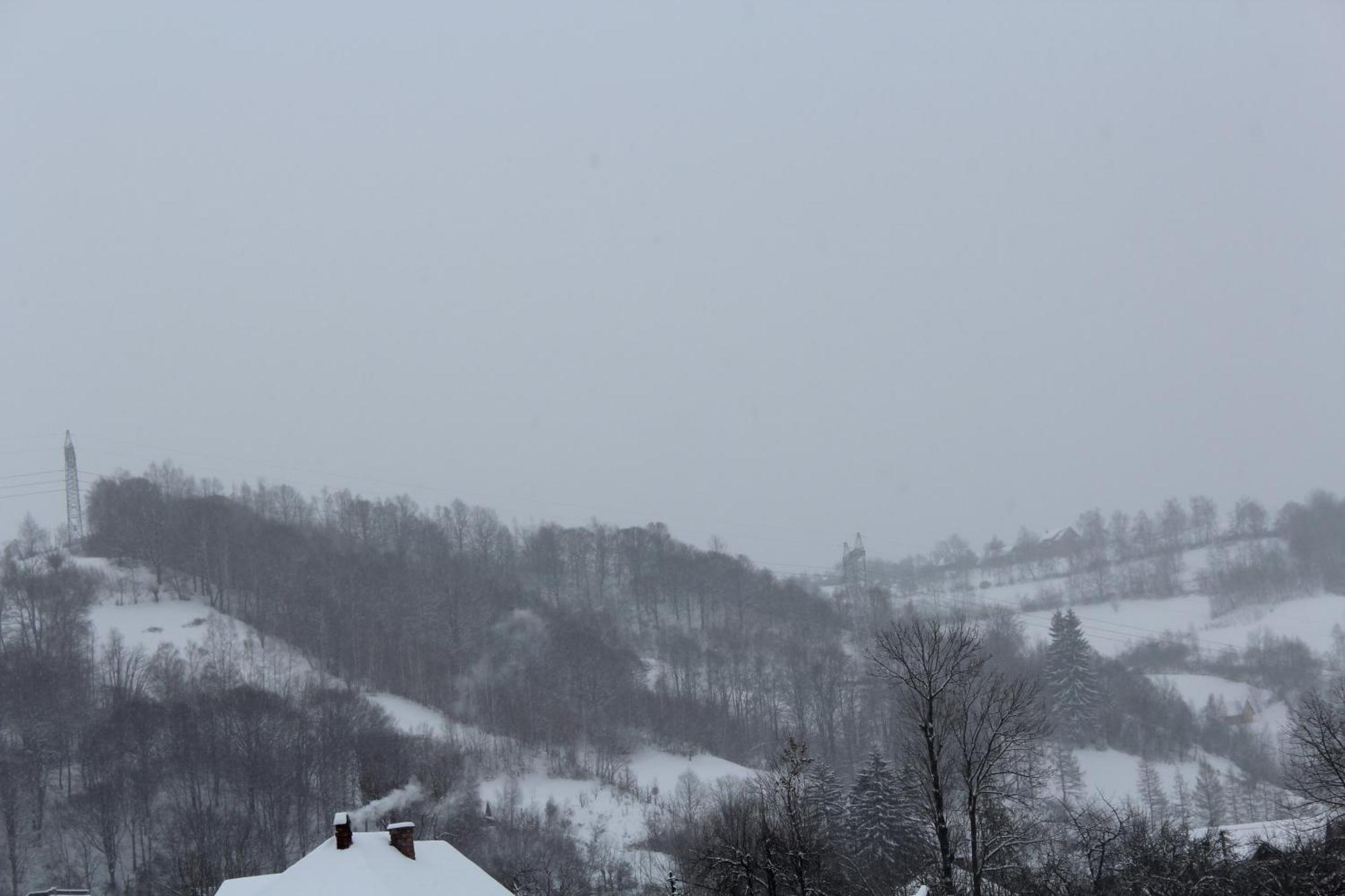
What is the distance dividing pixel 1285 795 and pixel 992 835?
50233 millimetres

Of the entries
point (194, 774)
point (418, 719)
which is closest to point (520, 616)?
point (418, 719)

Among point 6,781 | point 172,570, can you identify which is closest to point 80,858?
point 6,781

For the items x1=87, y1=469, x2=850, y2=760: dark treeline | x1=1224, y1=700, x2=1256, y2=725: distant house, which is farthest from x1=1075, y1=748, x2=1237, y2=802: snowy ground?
x1=87, y1=469, x2=850, y2=760: dark treeline

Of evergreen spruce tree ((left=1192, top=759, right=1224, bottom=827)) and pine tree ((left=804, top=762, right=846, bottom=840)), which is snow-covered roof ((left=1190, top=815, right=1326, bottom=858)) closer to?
pine tree ((left=804, top=762, right=846, bottom=840))

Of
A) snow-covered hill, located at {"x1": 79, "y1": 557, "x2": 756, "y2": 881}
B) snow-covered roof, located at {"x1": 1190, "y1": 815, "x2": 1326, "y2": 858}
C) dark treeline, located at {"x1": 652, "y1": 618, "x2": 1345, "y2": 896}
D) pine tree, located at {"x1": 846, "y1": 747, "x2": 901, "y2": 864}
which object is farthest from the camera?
snow-covered hill, located at {"x1": 79, "y1": 557, "x2": 756, "y2": 881}

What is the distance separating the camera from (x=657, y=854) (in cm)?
5219

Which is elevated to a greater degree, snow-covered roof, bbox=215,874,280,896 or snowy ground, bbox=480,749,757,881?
snow-covered roof, bbox=215,874,280,896

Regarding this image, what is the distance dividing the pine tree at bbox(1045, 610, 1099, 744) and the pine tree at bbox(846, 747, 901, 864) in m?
38.1

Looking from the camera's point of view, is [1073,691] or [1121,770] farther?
[1073,691]

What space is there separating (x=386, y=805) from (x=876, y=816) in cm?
1958

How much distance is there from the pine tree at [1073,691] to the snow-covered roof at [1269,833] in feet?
135

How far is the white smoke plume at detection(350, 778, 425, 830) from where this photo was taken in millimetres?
29166

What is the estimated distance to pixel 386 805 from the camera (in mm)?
31984

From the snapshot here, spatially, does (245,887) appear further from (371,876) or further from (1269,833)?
(1269,833)
